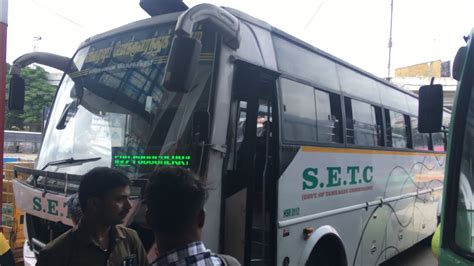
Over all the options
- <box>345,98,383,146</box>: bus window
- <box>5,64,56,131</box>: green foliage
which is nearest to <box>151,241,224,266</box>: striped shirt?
<box>345,98,383,146</box>: bus window

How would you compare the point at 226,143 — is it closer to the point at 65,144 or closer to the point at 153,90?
the point at 153,90

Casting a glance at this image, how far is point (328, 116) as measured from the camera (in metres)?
5.01

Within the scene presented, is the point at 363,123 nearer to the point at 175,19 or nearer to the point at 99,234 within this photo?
the point at 175,19

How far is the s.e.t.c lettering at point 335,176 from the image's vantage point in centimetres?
450

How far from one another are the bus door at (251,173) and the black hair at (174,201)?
1888 millimetres

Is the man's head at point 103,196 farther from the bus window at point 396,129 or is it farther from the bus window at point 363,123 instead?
the bus window at point 396,129

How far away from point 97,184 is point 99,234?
0.86ft

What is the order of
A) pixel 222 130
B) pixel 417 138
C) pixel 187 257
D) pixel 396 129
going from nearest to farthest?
1. pixel 187 257
2. pixel 222 130
3. pixel 396 129
4. pixel 417 138

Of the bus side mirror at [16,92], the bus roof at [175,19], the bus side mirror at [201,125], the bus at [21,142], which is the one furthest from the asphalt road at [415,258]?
the bus at [21,142]

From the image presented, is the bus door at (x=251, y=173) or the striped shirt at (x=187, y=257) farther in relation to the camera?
the bus door at (x=251, y=173)

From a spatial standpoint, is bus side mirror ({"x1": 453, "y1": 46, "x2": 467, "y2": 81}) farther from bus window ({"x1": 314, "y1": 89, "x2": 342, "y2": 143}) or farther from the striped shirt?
the striped shirt

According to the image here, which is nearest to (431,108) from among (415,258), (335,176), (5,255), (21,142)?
(335,176)

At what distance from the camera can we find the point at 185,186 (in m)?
1.62

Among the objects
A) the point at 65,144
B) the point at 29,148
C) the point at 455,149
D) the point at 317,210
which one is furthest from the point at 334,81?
the point at 29,148
